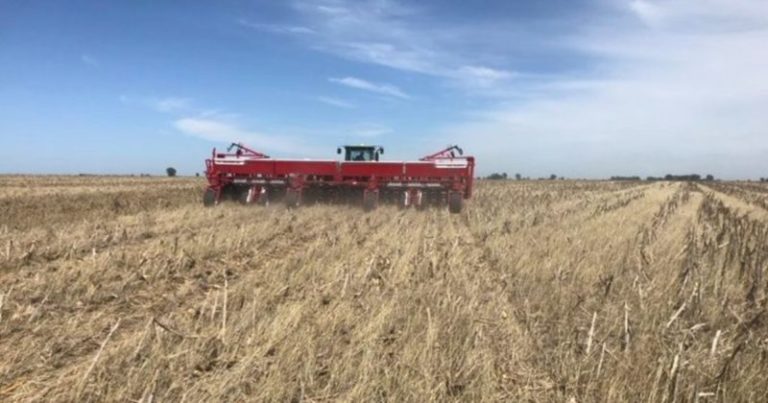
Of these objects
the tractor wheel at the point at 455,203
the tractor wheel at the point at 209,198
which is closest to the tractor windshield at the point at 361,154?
the tractor wheel at the point at 455,203

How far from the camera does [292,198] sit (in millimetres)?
16641

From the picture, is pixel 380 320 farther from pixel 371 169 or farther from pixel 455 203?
pixel 371 169

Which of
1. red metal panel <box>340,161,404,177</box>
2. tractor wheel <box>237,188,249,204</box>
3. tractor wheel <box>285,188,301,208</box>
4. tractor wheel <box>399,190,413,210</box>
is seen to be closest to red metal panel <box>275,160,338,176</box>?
red metal panel <box>340,161,404,177</box>

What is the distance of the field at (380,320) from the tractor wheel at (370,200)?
650cm

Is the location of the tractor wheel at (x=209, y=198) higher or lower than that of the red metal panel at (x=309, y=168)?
lower

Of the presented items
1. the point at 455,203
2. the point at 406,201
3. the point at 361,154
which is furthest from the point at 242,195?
the point at 455,203

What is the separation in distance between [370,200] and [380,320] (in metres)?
11.5

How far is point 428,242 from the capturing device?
973 cm

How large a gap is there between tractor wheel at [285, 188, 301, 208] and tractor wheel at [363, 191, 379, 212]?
181cm

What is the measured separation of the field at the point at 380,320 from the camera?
3.55 m

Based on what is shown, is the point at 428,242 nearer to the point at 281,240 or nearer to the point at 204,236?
the point at 281,240

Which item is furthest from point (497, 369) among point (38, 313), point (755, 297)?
point (38, 313)

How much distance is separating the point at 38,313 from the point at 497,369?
372cm

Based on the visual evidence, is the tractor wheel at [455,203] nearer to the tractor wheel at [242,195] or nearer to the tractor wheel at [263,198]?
the tractor wheel at [263,198]
